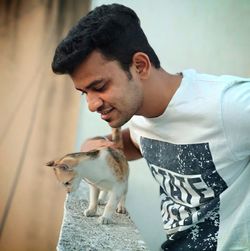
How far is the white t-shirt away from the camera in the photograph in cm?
75

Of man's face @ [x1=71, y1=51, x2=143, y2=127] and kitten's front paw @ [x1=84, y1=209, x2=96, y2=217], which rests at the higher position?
man's face @ [x1=71, y1=51, x2=143, y2=127]

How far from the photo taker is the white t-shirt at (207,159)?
745 millimetres

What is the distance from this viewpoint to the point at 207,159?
80 centimetres

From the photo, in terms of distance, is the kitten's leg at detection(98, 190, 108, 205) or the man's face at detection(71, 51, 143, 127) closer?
the man's face at detection(71, 51, 143, 127)

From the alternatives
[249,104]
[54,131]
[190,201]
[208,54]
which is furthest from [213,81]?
[54,131]

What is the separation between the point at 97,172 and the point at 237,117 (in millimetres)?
372

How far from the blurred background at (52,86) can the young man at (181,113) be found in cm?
89

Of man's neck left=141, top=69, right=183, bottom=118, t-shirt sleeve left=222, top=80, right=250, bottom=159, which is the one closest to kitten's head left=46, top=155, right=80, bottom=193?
man's neck left=141, top=69, right=183, bottom=118

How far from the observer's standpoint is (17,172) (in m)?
2.03

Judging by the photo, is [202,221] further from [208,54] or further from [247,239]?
[208,54]

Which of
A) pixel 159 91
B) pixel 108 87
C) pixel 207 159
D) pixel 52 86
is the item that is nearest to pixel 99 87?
pixel 108 87

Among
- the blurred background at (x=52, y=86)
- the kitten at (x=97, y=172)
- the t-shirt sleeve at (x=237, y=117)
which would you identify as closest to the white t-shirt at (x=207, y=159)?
the t-shirt sleeve at (x=237, y=117)

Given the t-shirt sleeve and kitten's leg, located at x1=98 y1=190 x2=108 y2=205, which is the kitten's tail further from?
the t-shirt sleeve

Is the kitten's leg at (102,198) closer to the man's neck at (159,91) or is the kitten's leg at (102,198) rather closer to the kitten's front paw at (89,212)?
the kitten's front paw at (89,212)
